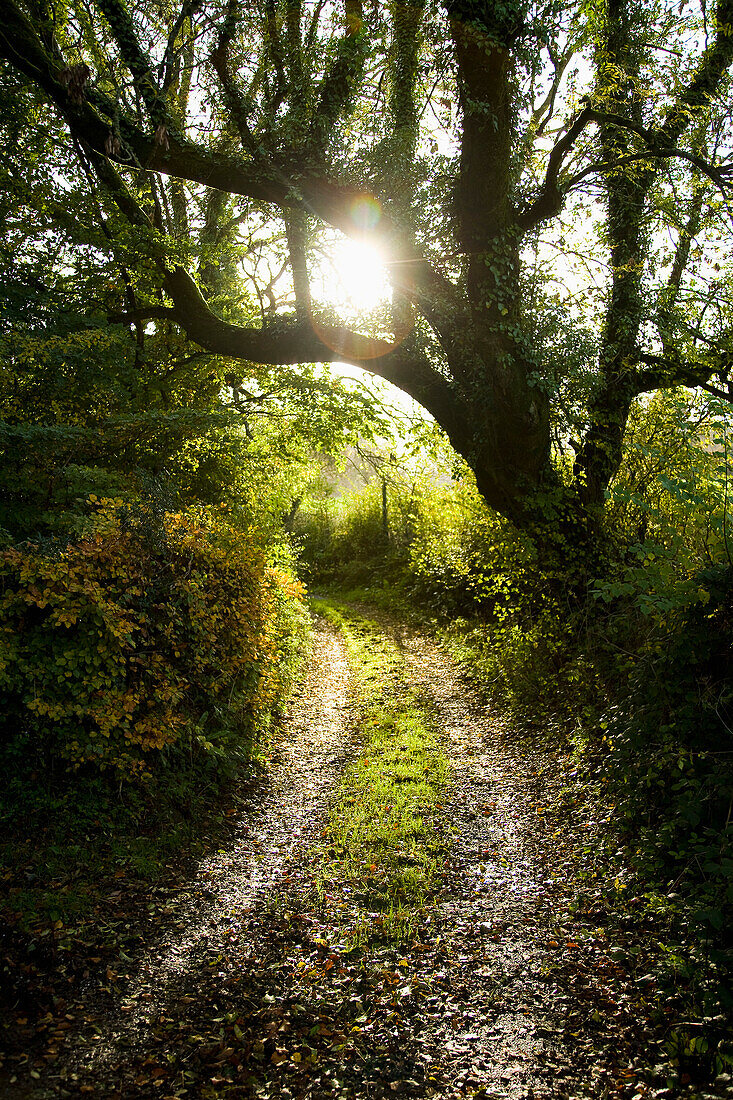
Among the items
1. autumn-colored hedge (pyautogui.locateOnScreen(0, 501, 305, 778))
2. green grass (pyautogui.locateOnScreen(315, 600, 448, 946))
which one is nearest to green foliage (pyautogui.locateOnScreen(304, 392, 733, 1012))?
green grass (pyautogui.locateOnScreen(315, 600, 448, 946))

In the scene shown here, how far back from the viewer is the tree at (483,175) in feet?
23.4

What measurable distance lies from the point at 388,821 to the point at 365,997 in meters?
1.94

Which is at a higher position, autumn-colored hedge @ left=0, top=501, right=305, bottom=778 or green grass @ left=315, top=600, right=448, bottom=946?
autumn-colored hedge @ left=0, top=501, right=305, bottom=778

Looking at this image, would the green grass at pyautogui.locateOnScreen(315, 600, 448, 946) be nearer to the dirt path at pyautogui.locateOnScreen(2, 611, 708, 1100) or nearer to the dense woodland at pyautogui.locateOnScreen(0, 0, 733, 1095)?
the dirt path at pyautogui.locateOnScreen(2, 611, 708, 1100)

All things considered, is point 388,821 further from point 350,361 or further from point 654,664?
point 350,361

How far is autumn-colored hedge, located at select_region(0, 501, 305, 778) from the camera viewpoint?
4340 mm

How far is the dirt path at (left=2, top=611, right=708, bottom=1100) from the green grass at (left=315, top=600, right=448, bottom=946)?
0.15 meters

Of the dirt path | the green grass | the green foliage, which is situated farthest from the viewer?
the green grass

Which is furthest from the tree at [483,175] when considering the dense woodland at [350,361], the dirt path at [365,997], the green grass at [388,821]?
the dirt path at [365,997]

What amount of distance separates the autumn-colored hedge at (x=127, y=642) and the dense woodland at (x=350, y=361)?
3cm

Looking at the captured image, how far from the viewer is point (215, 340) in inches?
365

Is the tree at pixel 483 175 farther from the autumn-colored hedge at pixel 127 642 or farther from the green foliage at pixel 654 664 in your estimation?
the autumn-colored hedge at pixel 127 642

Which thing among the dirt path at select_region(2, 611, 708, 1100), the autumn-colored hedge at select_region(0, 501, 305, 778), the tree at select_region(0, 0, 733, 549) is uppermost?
the tree at select_region(0, 0, 733, 549)

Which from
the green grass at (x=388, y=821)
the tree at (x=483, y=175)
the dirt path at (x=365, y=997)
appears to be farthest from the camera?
the tree at (x=483, y=175)
